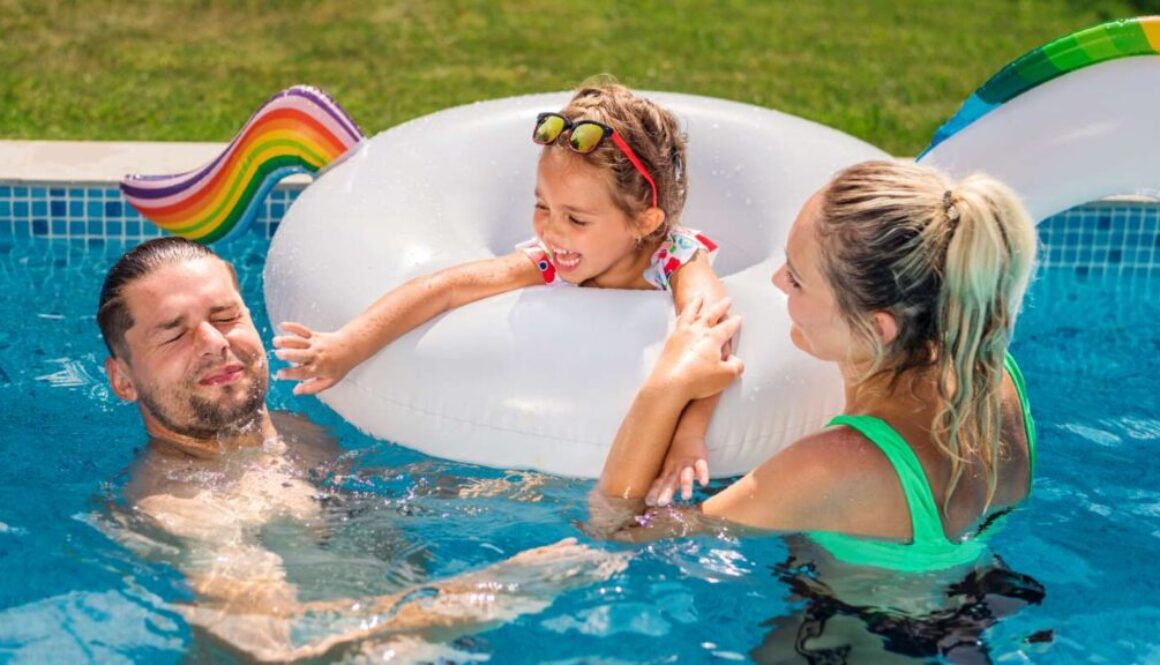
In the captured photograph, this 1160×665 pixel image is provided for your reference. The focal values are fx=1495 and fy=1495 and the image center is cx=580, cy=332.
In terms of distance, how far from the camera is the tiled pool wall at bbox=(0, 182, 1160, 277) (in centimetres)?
521

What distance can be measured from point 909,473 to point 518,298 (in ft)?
3.59

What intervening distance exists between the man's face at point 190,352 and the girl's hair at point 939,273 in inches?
49.0

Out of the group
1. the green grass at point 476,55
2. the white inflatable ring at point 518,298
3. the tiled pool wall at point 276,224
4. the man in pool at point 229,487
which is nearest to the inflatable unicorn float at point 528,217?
the white inflatable ring at point 518,298

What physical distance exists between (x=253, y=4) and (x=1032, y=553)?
19.5 feet

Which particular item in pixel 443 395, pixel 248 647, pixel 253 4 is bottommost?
pixel 248 647

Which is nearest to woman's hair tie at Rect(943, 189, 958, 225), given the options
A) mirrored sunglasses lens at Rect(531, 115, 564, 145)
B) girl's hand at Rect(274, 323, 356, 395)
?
mirrored sunglasses lens at Rect(531, 115, 564, 145)

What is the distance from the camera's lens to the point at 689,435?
3061 mm

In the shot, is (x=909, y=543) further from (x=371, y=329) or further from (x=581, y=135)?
(x=371, y=329)

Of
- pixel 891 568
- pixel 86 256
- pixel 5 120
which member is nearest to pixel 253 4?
pixel 5 120

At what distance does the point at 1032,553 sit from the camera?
3.15 metres

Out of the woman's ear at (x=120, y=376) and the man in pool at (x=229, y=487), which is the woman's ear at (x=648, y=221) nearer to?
the man in pool at (x=229, y=487)

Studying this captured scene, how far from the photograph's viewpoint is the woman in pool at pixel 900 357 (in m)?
2.50

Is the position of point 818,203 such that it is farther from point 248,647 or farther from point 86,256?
point 86,256

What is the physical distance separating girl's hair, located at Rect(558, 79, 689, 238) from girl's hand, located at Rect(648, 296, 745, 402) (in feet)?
1.13
